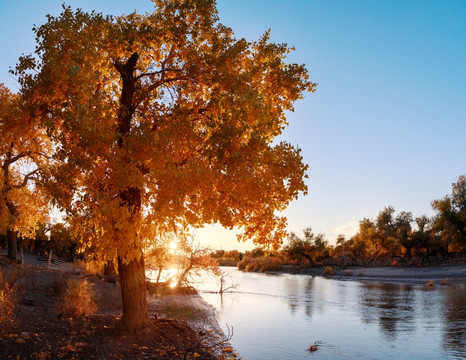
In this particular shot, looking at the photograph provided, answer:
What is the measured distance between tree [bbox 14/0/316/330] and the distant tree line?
35.2 metres

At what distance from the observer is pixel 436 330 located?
18453 millimetres

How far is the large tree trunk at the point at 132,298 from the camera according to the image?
468 inches

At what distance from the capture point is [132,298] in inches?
472

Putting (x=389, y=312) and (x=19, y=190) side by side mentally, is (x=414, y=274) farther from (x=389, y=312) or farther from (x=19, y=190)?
(x=19, y=190)

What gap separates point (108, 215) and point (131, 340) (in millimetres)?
4133

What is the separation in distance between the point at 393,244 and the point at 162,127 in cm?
6483

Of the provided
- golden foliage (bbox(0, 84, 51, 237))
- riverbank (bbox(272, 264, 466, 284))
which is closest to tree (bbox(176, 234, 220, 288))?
golden foliage (bbox(0, 84, 51, 237))

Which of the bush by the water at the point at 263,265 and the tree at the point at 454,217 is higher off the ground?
the tree at the point at 454,217

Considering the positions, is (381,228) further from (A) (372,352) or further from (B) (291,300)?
(A) (372,352)

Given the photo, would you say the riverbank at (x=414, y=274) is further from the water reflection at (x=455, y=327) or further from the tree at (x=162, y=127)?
the tree at (x=162, y=127)

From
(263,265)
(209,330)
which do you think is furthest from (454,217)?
(209,330)

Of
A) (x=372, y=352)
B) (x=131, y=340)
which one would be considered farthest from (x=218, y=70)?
(x=372, y=352)

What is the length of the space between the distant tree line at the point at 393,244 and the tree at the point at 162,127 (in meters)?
35.2

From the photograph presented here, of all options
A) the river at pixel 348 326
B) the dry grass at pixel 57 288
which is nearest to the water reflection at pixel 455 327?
the river at pixel 348 326
